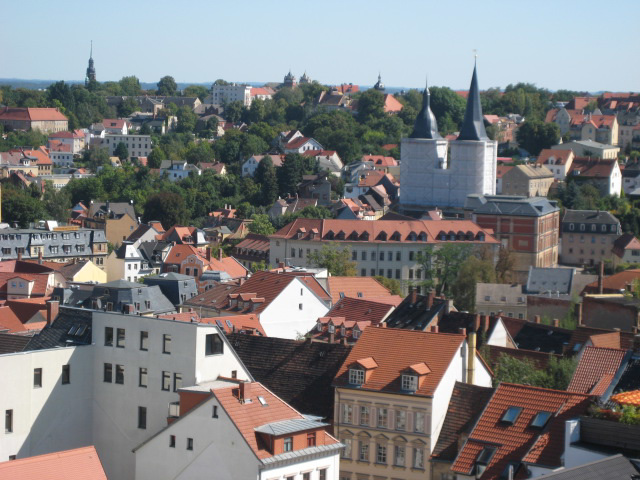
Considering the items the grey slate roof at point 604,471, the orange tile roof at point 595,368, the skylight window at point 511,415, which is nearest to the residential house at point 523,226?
the orange tile roof at point 595,368

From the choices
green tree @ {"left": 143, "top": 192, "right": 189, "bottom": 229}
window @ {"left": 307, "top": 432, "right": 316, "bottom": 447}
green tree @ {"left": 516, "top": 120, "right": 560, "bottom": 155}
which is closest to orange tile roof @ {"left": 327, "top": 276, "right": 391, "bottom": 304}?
window @ {"left": 307, "top": 432, "right": 316, "bottom": 447}

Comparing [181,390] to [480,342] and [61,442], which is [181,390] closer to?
[61,442]

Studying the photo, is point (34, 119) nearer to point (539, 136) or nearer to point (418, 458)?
point (539, 136)

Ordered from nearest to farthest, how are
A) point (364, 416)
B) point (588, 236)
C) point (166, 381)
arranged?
point (166, 381) → point (364, 416) → point (588, 236)

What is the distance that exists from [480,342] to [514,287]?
24.5m

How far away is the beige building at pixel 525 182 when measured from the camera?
10488cm

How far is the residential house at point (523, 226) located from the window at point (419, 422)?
5206 centimetres

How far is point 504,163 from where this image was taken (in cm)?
11506

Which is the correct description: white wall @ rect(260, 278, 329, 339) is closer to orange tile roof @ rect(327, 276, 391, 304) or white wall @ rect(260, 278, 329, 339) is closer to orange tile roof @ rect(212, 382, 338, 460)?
orange tile roof @ rect(327, 276, 391, 304)

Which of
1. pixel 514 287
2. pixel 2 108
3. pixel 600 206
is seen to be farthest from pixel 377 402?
pixel 2 108

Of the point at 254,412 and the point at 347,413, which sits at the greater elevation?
the point at 254,412

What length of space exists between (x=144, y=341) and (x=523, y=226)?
182 feet

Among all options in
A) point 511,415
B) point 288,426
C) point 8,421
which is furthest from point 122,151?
point 511,415

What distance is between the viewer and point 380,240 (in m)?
82.1
